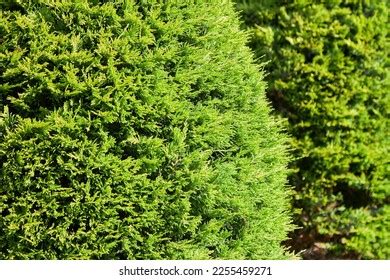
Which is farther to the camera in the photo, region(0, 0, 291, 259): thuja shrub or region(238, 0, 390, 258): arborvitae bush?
region(238, 0, 390, 258): arborvitae bush

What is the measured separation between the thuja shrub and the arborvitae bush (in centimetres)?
190

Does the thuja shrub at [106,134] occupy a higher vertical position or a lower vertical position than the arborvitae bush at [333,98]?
higher

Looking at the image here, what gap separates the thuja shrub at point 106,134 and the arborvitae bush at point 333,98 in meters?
1.90

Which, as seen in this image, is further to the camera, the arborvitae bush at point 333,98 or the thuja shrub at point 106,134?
the arborvitae bush at point 333,98

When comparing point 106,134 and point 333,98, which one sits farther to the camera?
point 333,98

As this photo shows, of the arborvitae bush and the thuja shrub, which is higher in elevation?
the thuja shrub

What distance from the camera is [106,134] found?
327 centimetres

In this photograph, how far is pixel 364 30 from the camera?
206 inches

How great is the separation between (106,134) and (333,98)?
2530 mm

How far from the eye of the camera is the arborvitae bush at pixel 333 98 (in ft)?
17.1

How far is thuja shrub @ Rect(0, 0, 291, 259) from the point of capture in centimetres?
325

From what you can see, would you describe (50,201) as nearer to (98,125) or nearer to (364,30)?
(98,125)

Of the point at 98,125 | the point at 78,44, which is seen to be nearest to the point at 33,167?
the point at 98,125

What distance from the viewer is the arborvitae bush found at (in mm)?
5219
